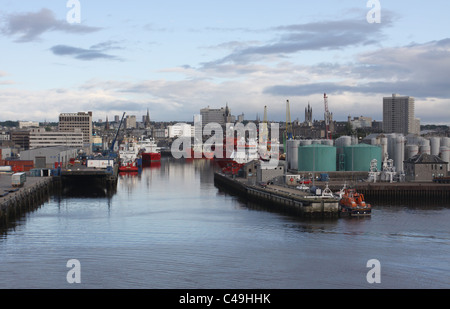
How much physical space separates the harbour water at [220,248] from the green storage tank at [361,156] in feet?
61.1

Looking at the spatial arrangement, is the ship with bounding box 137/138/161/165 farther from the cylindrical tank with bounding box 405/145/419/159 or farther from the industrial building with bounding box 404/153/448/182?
the industrial building with bounding box 404/153/448/182

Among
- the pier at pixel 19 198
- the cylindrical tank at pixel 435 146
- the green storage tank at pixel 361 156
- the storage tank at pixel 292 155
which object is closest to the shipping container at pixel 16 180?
the pier at pixel 19 198

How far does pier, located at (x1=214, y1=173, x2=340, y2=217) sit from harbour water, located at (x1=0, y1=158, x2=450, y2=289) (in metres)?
1.11

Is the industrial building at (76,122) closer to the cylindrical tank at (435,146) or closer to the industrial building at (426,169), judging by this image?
the cylindrical tank at (435,146)

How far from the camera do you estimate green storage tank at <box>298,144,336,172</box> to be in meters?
59.7

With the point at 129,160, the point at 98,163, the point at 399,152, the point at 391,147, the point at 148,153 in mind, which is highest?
the point at 391,147

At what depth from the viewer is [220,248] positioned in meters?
26.7

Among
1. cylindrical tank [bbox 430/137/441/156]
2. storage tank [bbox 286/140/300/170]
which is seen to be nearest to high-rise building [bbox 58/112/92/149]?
storage tank [bbox 286/140/300/170]

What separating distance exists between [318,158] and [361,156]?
182 inches

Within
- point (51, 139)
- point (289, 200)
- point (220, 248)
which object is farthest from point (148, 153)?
point (220, 248)

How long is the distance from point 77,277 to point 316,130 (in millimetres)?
173923

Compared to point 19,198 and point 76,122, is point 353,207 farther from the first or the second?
point 76,122

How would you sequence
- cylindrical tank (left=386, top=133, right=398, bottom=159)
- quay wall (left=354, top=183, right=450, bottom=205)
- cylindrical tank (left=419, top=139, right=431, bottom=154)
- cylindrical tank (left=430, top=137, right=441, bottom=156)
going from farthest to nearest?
cylindrical tank (left=430, top=137, right=441, bottom=156)
cylindrical tank (left=419, top=139, right=431, bottom=154)
cylindrical tank (left=386, top=133, right=398, bottom=159)
quay wall (left=354, top=183, right=450, bottom=205)

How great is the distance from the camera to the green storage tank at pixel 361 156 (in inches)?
2382
